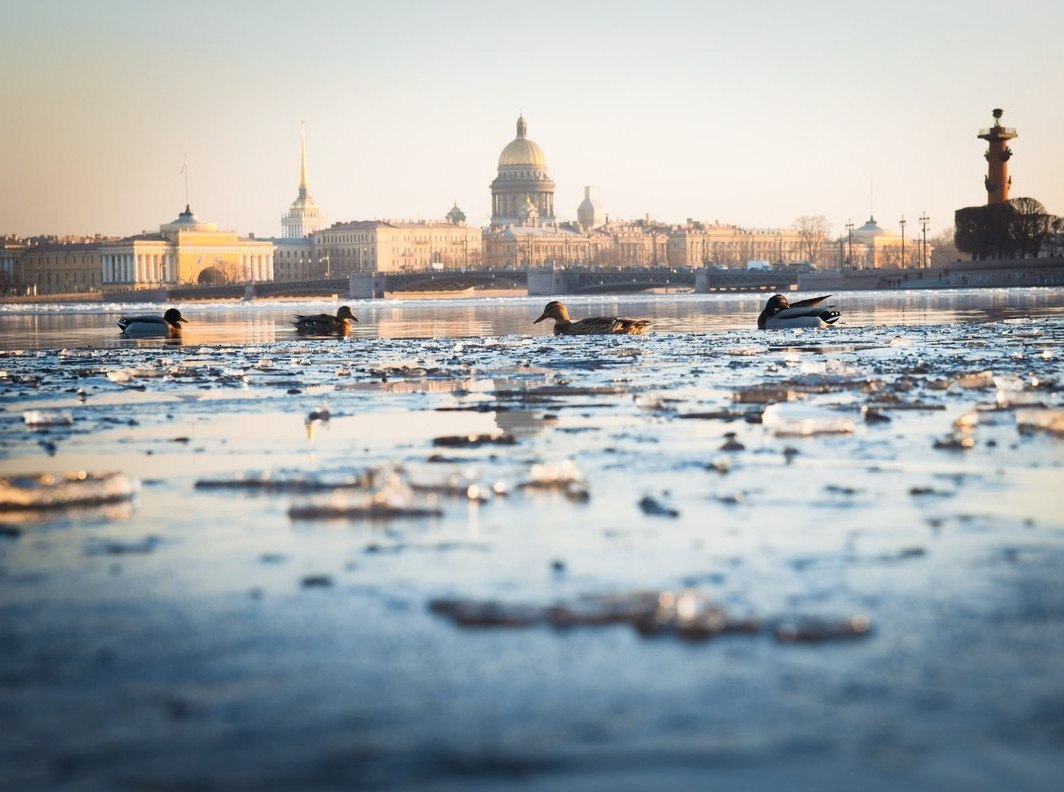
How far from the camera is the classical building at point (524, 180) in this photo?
646 ft

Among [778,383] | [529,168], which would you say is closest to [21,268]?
[529,168]

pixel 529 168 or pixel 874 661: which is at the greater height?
pixel 529 168

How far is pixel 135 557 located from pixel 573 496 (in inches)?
62.1

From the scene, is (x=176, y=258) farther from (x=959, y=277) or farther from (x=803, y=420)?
(x=803, y=420)

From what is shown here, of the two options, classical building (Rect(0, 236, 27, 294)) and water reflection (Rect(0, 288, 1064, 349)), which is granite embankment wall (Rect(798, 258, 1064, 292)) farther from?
classical building (Rect(0, 236, 27, 294))

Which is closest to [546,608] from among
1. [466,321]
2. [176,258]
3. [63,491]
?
[63,491]

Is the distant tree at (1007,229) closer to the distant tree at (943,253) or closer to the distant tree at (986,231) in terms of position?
the distant tree at (986,231)

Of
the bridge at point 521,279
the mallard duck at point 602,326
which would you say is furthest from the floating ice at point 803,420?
the bridge at point 521,279

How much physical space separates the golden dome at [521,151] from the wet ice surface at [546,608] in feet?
629

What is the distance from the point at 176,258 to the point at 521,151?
46498 mm

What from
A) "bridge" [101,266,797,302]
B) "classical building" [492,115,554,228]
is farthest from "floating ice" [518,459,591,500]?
"classical building" [492,115,554,228]

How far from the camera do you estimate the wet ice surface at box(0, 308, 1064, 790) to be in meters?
2.69

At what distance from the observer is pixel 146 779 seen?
2576 mm

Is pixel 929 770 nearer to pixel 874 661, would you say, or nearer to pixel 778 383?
pixel 874 661
